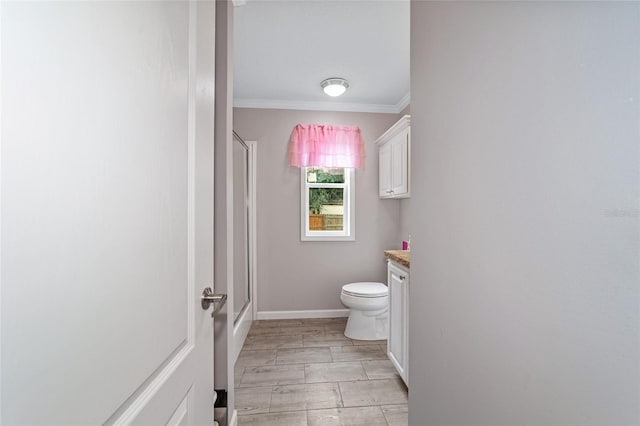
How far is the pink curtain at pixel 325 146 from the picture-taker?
10.9 feet

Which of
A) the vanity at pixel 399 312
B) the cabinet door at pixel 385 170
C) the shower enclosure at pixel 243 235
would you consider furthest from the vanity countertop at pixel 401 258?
the shower enclosure at pixel 243 235

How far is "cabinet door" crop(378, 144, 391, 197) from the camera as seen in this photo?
3090 millimetres

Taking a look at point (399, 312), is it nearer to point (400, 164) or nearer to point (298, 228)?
point (400, 164)

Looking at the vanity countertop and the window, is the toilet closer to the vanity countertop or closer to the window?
the vanity countertop

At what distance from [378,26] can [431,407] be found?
2.22 meters

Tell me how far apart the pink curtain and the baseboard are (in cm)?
167

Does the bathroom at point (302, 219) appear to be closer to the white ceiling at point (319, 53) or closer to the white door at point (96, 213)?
the white ceiling at point (319, 53)

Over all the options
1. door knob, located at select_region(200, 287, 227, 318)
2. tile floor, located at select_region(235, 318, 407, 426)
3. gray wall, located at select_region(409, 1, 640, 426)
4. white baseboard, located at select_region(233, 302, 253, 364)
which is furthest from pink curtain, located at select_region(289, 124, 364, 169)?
door knob, located at select_region(200, 287, 227, 318)

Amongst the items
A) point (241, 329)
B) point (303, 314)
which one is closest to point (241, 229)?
point (241, 329)

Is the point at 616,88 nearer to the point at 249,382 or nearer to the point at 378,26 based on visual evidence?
the point at 378,26

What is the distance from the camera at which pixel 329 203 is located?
139 inches

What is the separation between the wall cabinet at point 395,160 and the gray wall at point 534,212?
1.56 meters

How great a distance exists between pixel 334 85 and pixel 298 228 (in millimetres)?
1563

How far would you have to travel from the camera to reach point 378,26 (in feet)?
6.70
